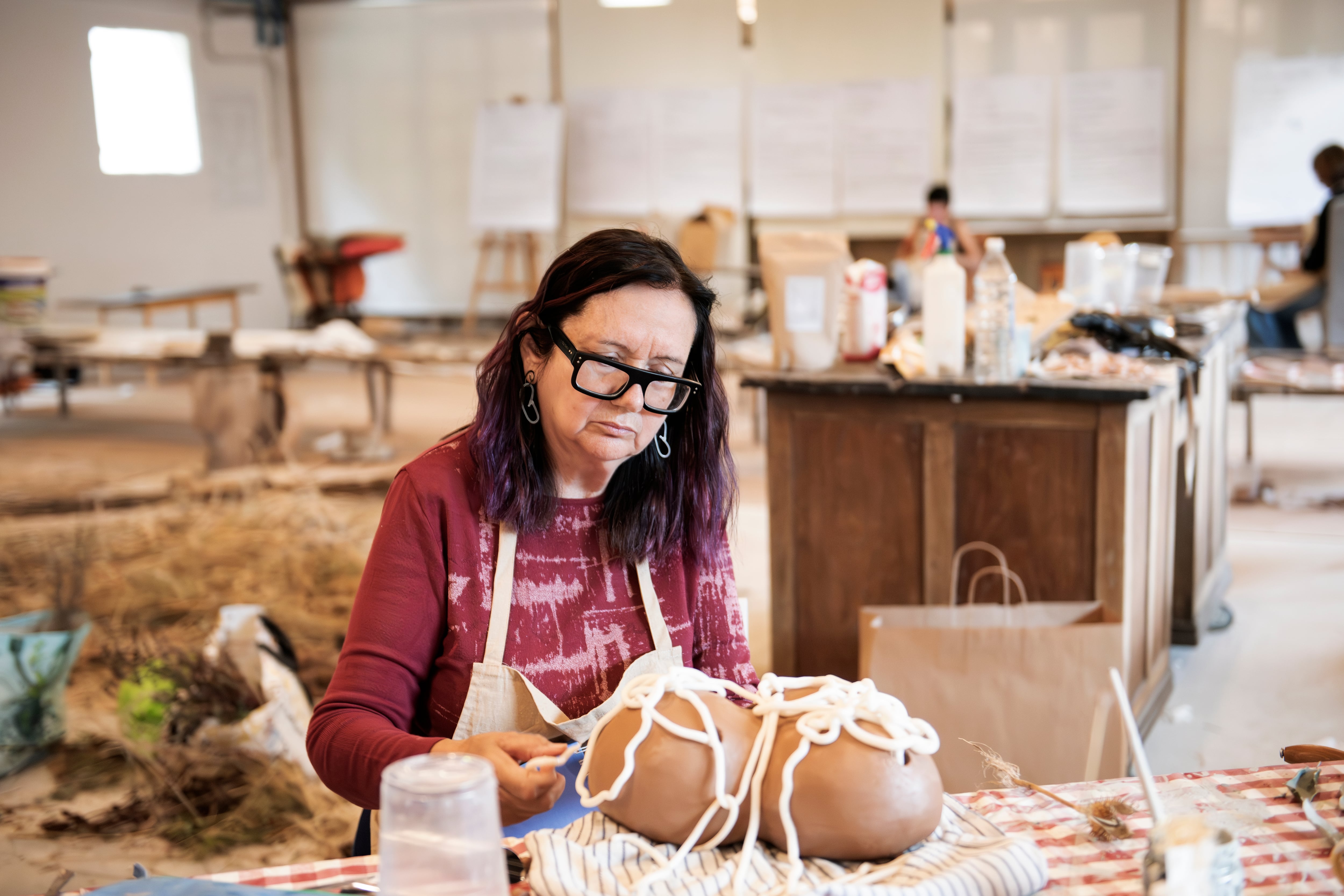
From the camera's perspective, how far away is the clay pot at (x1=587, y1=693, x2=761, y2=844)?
94 cm

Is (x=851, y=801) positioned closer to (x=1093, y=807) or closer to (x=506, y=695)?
(x=1093, y=807)

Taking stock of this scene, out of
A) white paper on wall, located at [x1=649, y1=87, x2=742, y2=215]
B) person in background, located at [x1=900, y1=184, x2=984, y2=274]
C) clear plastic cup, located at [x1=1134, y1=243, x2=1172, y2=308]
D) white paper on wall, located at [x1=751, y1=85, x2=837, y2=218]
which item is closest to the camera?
clear plastic cup, located at [x1=1134, y1=243, x2=1172, y2=308]

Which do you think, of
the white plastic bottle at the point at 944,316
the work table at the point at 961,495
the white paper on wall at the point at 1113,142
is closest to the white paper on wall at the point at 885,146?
the white paper on wall at the point at 1113,142

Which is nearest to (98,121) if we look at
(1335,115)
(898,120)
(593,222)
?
(593,222)

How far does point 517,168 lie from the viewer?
29.8 ft

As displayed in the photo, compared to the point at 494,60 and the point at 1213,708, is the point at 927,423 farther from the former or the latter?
the point at 494,60

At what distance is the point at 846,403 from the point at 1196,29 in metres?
A: 6.41

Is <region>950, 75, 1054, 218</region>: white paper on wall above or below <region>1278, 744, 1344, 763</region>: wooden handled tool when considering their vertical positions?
above

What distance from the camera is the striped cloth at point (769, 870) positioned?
89cm

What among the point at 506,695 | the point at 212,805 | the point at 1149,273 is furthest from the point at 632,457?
the point at 1149,273

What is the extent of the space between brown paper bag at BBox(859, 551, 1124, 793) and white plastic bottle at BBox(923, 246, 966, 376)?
0.74m

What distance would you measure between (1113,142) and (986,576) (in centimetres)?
616

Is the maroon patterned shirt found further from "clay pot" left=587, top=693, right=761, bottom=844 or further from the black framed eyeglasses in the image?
"clay pot" left=587, top=693, right=761, bottom=844

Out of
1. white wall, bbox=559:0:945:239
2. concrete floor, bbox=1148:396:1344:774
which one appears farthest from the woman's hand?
white wall, bbox=559:0:945:239
